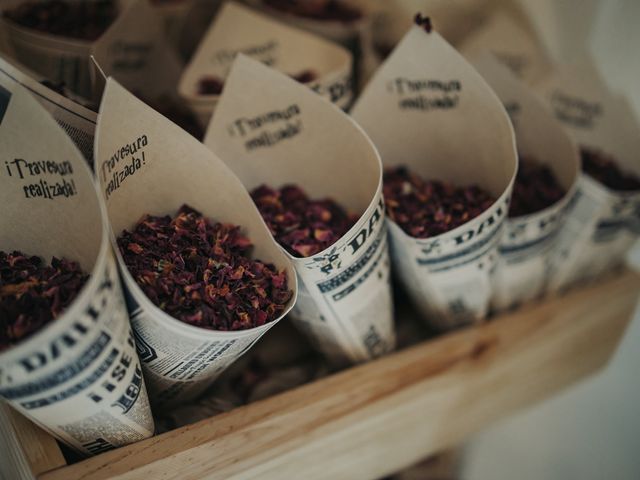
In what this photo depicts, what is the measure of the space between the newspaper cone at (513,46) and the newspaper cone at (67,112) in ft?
1.93

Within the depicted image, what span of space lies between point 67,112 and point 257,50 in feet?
1.08

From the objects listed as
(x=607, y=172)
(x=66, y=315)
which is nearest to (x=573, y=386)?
(x=607, y=172)

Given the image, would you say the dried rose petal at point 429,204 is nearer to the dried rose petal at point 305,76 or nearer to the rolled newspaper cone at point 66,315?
the dried rose petal at point 305,76

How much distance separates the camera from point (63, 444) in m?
0.52

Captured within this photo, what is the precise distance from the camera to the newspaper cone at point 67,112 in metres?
0.50

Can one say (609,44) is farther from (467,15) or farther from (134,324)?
(134,324)

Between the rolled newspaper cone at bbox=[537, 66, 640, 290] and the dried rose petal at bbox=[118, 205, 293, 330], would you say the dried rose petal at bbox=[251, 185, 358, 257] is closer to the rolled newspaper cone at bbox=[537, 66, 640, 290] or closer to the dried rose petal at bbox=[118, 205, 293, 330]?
the dried rose petal at bbox=[118, 205, 293, 330]

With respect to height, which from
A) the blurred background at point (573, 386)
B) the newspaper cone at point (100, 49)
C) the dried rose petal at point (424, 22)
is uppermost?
the dried rose petal at point (424, 22)

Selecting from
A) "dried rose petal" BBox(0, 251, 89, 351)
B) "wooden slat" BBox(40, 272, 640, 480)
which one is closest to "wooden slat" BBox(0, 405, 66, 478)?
"wooden slat" BBox(40, 272, 640, 480)

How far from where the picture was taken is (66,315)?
14.7 inches

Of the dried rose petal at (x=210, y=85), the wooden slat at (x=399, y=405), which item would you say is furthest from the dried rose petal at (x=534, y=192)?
the dried rose petal at (x=210, y=85)

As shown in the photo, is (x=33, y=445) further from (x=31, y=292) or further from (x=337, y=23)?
(x=337, y=23)

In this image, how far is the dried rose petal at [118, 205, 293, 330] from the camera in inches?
18.3

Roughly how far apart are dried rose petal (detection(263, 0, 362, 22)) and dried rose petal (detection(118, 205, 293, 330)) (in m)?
0.52
